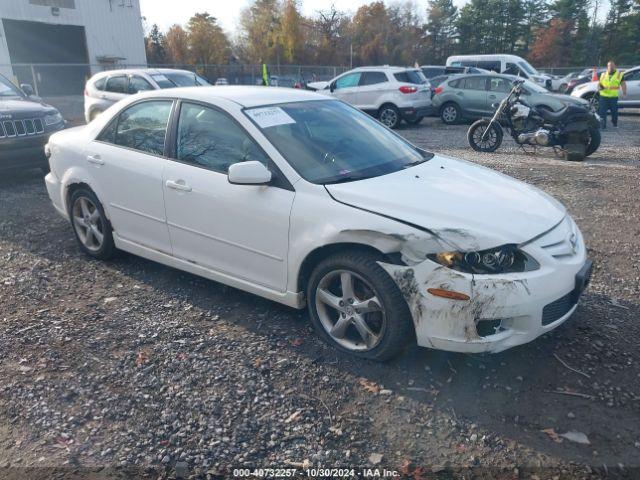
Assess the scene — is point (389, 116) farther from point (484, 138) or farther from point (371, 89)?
point (484, 138)

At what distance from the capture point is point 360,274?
3.22 meters

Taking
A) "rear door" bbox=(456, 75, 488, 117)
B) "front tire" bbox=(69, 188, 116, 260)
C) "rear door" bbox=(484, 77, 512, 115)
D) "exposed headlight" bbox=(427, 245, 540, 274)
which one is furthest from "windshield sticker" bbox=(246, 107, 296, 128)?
"rear door" bbox=(456, 75, 488, 117)

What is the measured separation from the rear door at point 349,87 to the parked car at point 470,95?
2.81 metres

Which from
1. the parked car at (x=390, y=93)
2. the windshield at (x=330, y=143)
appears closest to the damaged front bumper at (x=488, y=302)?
the windshield at (x=330, y=143)

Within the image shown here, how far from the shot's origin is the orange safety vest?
14.1 m

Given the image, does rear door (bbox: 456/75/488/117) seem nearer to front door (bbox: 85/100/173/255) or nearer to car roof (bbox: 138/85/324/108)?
car roof (bbox: 138/85/324/108)

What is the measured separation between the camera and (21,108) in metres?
7.98

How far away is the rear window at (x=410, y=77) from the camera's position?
49.3ft

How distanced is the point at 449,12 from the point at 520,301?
75.7 meters

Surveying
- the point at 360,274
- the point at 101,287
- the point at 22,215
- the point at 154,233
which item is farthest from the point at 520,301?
the point at 22,215

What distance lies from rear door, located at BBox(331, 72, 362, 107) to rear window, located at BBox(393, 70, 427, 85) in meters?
1.16

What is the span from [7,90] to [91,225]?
5.34 metres

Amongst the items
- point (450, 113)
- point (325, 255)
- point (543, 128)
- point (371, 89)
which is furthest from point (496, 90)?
point (325, 255)

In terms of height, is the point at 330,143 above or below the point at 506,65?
below
